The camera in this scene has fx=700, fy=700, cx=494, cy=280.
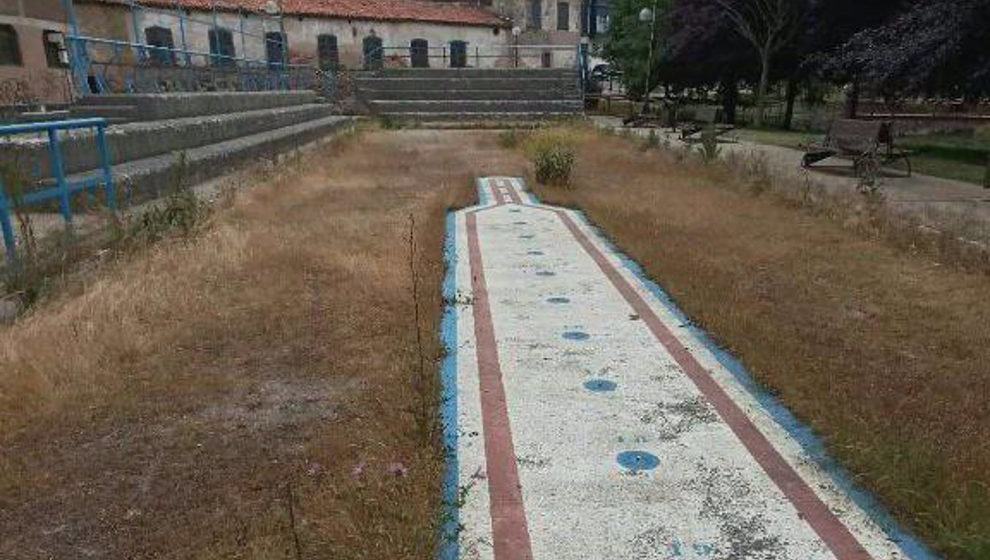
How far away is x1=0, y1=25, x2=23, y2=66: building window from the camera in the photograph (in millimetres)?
18672

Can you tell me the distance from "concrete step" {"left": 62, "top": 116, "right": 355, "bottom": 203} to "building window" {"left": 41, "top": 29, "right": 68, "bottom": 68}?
9282mm

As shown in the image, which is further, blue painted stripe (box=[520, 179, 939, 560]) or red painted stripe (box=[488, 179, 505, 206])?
red painted stripe (box=[488, 179, 505, 206])

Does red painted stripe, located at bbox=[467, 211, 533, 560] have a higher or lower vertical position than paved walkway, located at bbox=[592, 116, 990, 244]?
lower

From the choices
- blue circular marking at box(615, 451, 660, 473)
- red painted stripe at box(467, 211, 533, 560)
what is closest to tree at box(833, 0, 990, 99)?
red painted stripe at box(467, 211, 533, 560)

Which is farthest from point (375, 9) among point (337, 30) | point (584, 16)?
point (584, 16)

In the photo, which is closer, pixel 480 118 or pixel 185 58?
pixel 185 58

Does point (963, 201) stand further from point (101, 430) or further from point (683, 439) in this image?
point (101, 430)

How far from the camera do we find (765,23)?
25125mm

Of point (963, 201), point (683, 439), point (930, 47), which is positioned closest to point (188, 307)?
point (683, 439)

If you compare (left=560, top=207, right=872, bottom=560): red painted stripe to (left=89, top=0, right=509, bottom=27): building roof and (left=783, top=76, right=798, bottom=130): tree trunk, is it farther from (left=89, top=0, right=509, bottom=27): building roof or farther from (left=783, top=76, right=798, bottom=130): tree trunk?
(left=89, top=0, right=509, bottom=27): building roof

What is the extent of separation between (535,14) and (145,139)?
38.9m

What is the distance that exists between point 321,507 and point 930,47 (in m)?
14.2

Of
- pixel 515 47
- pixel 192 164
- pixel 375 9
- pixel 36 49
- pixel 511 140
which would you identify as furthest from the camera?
pixel 515 47

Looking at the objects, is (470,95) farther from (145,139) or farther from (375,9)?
(145,139)
